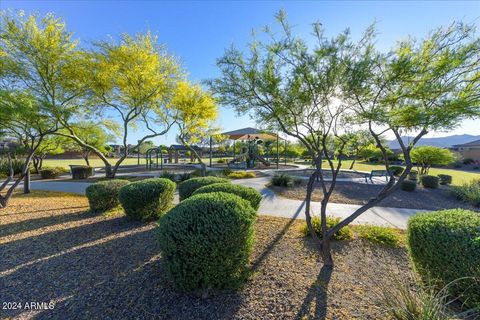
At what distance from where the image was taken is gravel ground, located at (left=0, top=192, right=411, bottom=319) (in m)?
2.45

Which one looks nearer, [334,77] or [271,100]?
[334,77]

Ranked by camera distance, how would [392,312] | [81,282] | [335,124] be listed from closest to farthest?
[392,312] → [81,282] → [335,124]

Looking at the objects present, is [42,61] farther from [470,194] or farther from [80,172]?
[470,194]

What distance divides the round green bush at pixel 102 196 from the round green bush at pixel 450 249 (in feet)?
23.0

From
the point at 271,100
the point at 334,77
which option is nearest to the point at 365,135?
the point at 334,77

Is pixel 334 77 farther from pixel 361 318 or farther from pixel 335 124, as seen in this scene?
pixel 361 318

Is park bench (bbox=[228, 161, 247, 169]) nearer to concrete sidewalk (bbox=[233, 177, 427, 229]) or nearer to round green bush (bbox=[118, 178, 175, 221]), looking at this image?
concrete sidewalk (bbox=[233, 177, 427, 229])

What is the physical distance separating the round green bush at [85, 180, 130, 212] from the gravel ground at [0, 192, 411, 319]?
3.86 ft

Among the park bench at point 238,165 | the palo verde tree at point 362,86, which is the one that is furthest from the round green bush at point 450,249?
the park bench at point 238,165

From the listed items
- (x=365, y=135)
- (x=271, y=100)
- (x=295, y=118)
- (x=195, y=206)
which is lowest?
(x=195, y=206)

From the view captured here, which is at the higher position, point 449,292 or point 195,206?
point 195,206

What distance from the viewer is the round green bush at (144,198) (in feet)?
17.5

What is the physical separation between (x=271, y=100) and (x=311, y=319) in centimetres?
326

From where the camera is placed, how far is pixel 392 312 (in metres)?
2.17
